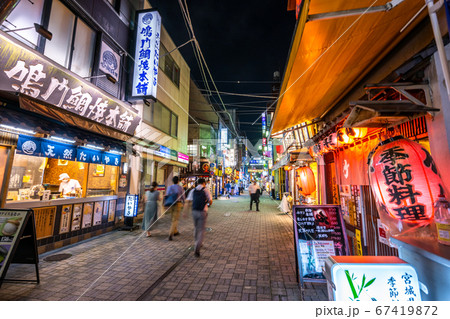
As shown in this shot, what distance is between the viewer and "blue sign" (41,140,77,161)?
241 inches

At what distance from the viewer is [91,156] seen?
7844 mm

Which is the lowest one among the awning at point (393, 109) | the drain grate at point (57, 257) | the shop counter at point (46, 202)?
the drain grate at point (57, 257)

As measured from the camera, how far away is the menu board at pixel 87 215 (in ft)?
24.8

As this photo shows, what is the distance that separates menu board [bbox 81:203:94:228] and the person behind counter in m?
0.57

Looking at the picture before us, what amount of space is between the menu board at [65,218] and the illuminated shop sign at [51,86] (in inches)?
132

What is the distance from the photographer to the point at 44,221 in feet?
20.4

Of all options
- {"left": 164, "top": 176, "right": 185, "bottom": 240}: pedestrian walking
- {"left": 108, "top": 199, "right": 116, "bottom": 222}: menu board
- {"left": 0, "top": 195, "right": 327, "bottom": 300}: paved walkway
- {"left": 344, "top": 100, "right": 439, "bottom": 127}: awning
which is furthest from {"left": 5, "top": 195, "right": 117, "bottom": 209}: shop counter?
{"left": 344, "top": 100, "right": 439, "bottom": 127}: awning

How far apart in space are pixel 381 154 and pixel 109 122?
8947mm

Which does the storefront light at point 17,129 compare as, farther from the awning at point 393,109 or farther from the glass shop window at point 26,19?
the awning at point 393,109

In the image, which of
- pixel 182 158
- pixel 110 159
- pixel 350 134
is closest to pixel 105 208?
pixel 110 159

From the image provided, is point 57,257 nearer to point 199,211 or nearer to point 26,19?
point 199,211

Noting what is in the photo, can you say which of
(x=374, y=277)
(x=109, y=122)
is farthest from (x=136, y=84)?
(x=374, y=277)

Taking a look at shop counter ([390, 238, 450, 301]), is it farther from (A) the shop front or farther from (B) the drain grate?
(A) the shop front

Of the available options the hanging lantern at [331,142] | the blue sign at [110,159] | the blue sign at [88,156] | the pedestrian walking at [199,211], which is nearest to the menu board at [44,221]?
the blue sign at [88,156]
